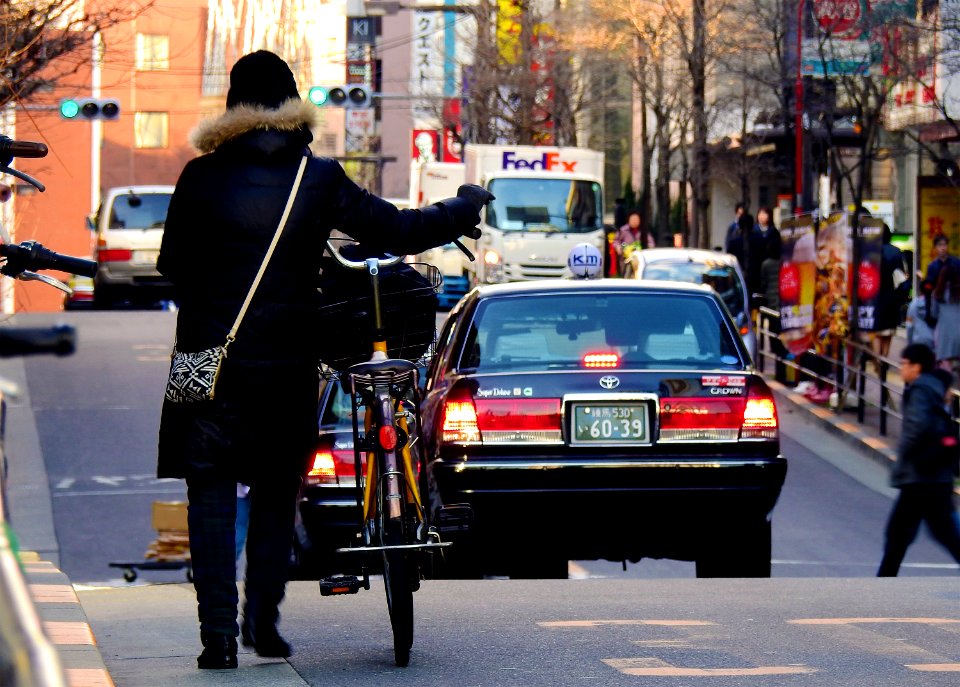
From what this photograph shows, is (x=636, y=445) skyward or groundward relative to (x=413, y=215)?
groundward

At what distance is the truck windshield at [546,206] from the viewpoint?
108ft

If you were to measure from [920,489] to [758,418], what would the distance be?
3.00 m

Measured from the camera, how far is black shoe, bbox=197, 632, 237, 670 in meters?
5.16

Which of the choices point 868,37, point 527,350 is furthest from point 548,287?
point 868,37

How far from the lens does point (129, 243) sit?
30609mm

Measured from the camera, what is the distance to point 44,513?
1560 centimetres

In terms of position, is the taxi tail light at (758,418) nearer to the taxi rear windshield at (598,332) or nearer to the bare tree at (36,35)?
the taxi rear windshield at (598,332)

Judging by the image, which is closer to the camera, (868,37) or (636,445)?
(636,445)

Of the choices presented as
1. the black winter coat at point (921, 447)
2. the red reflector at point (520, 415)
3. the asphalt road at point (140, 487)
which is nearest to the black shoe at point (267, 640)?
the red reflector at point (520, 415)

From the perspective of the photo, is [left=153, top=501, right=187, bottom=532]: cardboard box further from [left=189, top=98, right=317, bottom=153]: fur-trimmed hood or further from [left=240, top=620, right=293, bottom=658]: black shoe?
[left=189, top=98, right=317, bottom=153]: fur-trimmed hood

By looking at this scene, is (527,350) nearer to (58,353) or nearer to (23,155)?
(23,155)

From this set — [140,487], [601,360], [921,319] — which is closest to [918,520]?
[601,360]

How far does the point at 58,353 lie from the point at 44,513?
14.0 metres

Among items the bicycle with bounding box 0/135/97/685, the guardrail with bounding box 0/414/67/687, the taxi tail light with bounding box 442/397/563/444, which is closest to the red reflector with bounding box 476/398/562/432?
the taxi tail light with bounding box 442/397/563/444
